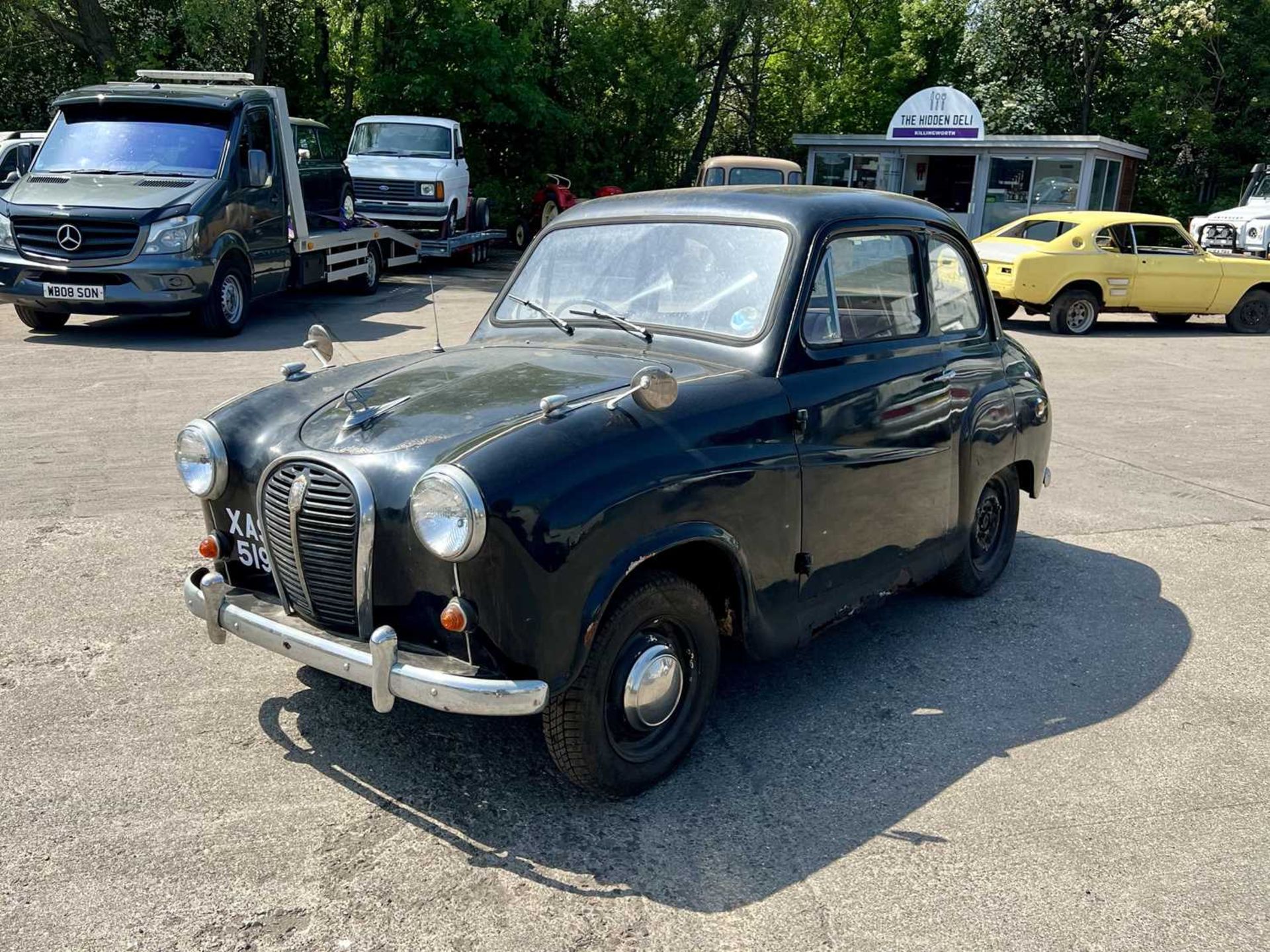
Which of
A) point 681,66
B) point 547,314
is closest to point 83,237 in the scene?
point 547,314

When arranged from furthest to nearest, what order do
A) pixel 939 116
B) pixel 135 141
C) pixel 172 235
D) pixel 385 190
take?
pixel 939 116 < pixel 385 190 < pixel 135 141 < pixel 172 235

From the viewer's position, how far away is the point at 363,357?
441 inches

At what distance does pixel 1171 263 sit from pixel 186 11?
58.7 feet

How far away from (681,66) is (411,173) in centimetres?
1303

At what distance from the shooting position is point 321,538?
11.3 feet

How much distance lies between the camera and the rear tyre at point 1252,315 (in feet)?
55.6

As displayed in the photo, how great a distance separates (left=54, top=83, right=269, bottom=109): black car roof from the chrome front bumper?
33.8ft

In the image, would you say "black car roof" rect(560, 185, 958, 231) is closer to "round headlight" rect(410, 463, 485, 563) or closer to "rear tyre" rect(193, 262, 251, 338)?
"round headlight" rect(410, 463, 485, 563)

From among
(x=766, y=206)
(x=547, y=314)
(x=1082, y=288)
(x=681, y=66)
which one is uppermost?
(x=681, y=66)

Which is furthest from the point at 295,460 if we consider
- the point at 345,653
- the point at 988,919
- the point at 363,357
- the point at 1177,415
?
the point at 1177,415

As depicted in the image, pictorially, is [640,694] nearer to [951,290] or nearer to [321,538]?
[321,538]

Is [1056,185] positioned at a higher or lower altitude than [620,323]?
higher

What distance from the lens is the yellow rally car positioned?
15547mm

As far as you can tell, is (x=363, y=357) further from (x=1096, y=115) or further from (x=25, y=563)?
(x=1096, y=115)
